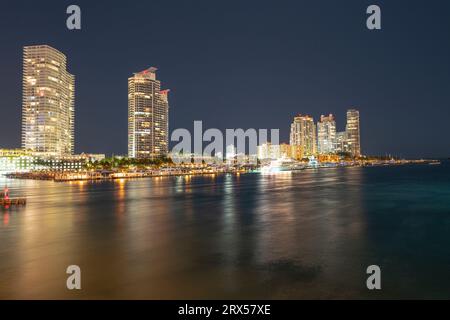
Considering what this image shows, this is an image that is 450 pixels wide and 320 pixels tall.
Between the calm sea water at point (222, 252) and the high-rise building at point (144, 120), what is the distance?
159 m

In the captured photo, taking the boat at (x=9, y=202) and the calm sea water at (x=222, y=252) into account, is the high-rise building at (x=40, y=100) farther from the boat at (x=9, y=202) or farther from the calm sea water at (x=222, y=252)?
the calm sea water at (x=222, y=252)

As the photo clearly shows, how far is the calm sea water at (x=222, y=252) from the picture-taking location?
39.5 feet

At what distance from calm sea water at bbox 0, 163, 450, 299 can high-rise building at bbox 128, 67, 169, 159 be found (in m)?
159

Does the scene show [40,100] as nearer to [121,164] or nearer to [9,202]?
[121,164]

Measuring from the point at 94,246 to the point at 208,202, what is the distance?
63.7ft

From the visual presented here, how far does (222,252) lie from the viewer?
16922 millimetres

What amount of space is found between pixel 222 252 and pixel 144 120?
18119 centimetres

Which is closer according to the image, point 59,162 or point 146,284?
point 146,284

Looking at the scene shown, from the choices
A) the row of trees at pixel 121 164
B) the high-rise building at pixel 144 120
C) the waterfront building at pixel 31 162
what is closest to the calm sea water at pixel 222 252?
the row of trees at pixel 121 164

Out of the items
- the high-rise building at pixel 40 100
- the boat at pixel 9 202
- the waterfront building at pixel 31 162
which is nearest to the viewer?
the boat at pixel 9 202

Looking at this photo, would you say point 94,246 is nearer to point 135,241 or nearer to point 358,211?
point 135,241

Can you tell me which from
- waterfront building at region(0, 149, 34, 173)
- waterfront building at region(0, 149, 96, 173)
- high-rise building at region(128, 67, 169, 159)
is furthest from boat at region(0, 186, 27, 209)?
high-rise building at region(128, 67, 169, 159)

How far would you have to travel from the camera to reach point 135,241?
19.0 m
